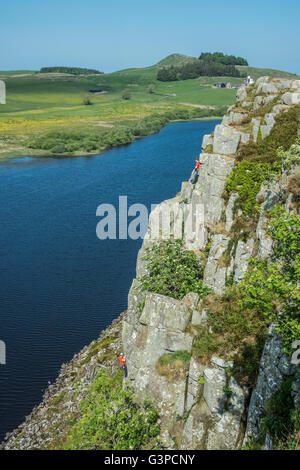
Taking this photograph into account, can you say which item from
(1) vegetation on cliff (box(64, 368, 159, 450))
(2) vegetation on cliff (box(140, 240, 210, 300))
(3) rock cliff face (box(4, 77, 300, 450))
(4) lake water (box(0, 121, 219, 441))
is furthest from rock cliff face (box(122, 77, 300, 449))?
(4) lake water (box(0, 121, 219, 441))

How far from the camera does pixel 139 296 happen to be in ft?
96.9

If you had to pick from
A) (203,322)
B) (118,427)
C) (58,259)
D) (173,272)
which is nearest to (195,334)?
(203,322)

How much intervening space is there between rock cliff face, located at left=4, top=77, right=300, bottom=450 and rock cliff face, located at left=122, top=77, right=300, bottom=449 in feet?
0.13

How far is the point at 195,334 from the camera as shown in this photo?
850 inches

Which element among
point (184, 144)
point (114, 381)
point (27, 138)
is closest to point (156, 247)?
point (114, 381)

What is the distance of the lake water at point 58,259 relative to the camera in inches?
1507

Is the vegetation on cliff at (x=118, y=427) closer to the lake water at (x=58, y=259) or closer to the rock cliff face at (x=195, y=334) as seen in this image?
the rock cliff face at (x=195, y=334)

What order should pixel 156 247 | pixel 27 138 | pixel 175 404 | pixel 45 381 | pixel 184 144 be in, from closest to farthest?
pixel 175 404, pixel 156 247, pixel 45 381, pixel 184 144, pixel 27 138

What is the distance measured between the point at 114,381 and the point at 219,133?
21.8 meters

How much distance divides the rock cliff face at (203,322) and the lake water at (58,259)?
12.5 meters

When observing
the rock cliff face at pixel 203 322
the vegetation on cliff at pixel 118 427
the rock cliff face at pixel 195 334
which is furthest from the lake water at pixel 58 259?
the vegetation on cliff at pixel 118 427

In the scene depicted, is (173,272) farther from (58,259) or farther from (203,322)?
(58,259)

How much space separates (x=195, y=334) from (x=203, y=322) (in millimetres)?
763
